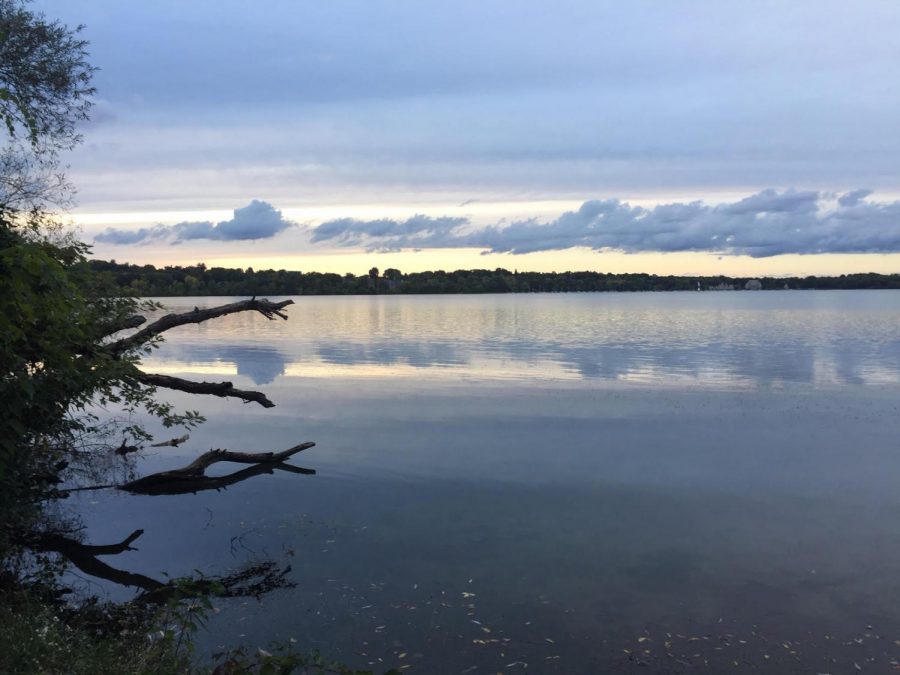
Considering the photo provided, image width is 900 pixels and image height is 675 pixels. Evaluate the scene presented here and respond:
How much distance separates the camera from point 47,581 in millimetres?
11289

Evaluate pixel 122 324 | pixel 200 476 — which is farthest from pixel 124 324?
pixel 200 476

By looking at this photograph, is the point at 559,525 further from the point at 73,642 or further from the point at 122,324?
the point at 122,324

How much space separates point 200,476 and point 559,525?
817 cm

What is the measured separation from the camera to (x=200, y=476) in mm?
16812

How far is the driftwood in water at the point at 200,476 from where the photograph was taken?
16.3 metres

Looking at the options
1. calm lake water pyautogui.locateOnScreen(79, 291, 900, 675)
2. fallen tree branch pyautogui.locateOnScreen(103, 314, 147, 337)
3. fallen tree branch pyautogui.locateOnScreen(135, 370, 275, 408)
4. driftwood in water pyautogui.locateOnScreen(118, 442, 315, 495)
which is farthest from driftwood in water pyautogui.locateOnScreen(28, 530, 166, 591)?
fallen tree branch pyautogui.locateOnScreen(135, 370, 275, 408)

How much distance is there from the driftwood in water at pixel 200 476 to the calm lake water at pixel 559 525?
497 mm

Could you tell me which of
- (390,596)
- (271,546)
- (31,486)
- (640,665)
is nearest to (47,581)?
(31,486)

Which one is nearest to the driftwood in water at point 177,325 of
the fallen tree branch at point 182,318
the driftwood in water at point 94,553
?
the fallen tree branch at point 182,318

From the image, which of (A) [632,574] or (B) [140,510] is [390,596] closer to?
(A) [632,574]

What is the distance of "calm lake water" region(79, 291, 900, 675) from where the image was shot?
940 cm

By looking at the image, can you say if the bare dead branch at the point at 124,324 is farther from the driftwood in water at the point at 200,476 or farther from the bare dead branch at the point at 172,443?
the bare dead branch at the point at 172,443

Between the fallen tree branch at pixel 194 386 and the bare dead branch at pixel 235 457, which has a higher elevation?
the fallen tree branch at pixel 194 386

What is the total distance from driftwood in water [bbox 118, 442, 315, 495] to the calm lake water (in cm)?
50
